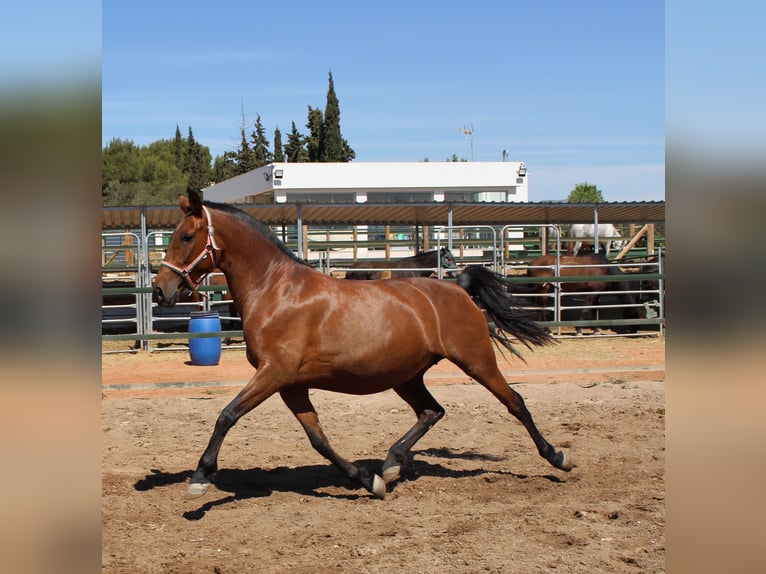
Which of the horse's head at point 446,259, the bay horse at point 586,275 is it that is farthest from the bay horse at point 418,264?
the bay horse at point 586,275

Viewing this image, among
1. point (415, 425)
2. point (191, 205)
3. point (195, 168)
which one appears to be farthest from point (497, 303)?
point (195, 168)

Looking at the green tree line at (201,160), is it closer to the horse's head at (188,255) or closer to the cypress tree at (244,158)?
the cypress tree at (244,158)

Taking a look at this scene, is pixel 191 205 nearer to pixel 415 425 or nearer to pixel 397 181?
pixel 415 425

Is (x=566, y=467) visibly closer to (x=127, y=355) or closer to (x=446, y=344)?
(x=446, y=344)

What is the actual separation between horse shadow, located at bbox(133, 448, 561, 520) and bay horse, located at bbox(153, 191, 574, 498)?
0.93ft

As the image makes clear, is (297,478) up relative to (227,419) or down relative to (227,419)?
down

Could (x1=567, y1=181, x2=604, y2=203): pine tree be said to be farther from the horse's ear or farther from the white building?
the horse's ear

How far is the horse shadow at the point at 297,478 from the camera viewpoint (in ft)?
17.7

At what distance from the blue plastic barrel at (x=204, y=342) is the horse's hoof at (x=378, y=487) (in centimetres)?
707

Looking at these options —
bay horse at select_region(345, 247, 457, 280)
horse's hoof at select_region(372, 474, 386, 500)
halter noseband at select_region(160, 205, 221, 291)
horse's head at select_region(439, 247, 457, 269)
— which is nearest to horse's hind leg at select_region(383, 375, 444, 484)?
horse's hoof at select_region(372, 474, 386, 500)

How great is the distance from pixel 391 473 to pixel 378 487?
316 mm

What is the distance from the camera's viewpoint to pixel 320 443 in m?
5.20
